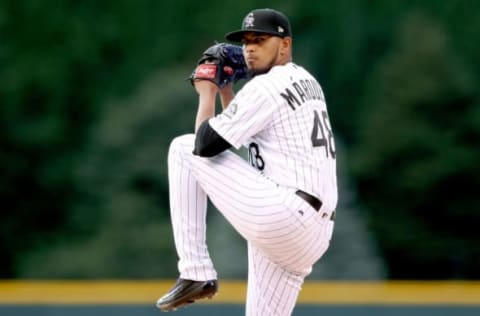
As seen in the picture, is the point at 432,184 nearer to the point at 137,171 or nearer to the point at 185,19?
the point at 137,171

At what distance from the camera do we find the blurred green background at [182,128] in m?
16.7

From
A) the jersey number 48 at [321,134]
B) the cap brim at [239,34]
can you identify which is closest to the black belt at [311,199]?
the jersey number 48 at [321,134]

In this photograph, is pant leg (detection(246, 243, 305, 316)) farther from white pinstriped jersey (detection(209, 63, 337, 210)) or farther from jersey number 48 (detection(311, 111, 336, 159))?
jersey number 48 (detection(311, 111, 336, 159))

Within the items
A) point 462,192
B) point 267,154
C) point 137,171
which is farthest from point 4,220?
point 267,154

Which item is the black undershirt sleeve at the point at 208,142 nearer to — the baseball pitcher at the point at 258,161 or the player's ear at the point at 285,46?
the baseball pitcher at the point at 258,161

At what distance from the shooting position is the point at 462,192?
1759cm

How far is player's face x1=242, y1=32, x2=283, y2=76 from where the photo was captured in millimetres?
4887

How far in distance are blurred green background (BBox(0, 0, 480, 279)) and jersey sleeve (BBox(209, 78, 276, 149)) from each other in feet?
30.7

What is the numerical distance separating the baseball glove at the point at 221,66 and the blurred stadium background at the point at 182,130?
29.7 ft

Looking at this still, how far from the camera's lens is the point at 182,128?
57.9ft

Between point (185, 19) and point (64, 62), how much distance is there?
235 centimetres

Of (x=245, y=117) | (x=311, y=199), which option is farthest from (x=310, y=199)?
(x=245, y=117)

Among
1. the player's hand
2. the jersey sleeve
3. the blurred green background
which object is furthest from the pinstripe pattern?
the blurred green background

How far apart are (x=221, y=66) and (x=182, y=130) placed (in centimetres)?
1271
